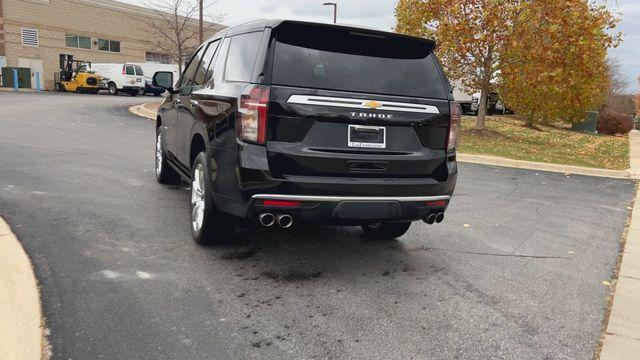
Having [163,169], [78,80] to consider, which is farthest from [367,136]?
[78,80]

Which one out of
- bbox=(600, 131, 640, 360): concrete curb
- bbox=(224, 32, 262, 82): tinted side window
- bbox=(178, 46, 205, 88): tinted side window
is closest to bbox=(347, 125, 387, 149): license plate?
bbox=(224, 32, 262, 82): tinted side window

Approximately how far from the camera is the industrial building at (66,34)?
40.6m

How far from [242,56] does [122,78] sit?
36.6m

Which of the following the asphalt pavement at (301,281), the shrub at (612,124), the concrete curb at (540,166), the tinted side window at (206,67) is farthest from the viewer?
the shrub at (612,124)

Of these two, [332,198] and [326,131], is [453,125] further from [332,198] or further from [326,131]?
[332,198]

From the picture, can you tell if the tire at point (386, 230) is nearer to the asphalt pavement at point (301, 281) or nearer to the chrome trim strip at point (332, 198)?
the asphalt pavement at point (301, 281)

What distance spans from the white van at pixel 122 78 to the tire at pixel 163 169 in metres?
33.1

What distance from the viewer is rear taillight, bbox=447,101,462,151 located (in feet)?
14.1

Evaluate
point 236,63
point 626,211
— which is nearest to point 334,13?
point 626,211

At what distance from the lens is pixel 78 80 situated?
36.8m

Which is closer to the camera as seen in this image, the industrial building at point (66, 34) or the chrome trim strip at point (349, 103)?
the chrome trim strip at point (349, 103)

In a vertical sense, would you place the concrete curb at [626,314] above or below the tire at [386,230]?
below

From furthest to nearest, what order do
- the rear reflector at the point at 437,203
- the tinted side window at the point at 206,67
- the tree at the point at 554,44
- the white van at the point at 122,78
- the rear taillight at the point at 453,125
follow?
1. the white van at the point at 122,78
2. the tree at the point at 554,44
3. the tinted side window at the point at 206,67
4. the rear taillight at the point at 453,125
5. the rear reflector at the point at 437,203

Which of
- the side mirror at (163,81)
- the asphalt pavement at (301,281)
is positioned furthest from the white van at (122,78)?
the side mirror at (163,81)
